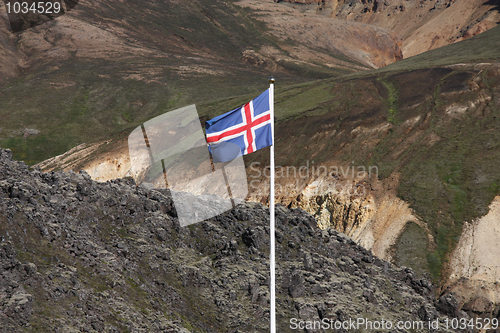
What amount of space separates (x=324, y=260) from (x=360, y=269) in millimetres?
2095

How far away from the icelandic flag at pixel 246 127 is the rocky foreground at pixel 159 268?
6.75 m

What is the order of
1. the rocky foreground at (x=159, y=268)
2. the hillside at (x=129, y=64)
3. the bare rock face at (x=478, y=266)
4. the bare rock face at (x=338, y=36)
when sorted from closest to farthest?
the rocky foreground at (x=159, y=268) → the bare rock face at (x=478, y=266) → the hillside at (x=129, y=64) → the bare rock face at (x=338, y=36)

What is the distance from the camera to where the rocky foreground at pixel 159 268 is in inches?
678

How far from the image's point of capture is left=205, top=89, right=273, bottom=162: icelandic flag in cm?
1535

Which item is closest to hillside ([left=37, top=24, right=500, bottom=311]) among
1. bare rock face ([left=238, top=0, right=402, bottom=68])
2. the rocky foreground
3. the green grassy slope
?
the green grassy slope

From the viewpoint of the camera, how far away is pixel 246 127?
50.8ft

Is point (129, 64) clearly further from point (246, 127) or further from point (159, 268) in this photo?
point (246, 127)

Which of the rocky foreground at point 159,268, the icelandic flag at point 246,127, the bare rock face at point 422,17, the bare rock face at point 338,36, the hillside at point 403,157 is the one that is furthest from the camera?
the bare rock face at point 422,17

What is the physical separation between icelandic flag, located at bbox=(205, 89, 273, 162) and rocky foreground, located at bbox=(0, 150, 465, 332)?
675 cm

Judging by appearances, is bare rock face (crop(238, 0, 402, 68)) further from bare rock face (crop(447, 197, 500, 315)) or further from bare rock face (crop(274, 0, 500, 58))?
bare rock face (crop(447, 197, 500, 315))

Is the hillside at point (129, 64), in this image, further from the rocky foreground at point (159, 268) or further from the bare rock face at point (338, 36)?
the rocky foreground at point (159, 268)

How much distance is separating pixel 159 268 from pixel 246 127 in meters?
8.65

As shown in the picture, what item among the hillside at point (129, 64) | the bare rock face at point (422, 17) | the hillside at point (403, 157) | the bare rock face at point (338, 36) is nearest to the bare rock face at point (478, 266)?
the hillside at point (403, 157)

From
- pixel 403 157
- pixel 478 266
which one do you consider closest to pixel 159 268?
pixel 478 266
